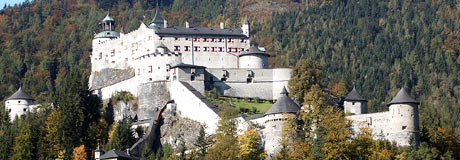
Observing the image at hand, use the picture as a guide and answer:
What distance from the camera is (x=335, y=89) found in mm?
80125

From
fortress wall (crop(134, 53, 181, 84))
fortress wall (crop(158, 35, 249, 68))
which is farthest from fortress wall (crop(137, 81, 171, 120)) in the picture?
fortress wall (crop(158, 35, 249, 68))

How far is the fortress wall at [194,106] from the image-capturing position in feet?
232

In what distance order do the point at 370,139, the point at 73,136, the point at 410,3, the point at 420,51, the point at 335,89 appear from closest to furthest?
the point at 370,139 < the point at 73,136 < the point at 335,89 < the point at 420,51 < the point at 410,3

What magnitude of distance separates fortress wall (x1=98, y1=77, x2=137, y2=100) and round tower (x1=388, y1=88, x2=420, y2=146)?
85.7ft

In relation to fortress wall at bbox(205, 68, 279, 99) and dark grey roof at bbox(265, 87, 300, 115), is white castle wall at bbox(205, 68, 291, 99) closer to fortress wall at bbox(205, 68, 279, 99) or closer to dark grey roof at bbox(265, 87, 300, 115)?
fortress wall at bbox(205, 68, 279, 99)

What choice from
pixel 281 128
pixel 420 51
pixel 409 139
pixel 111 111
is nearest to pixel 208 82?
pixel 111 111

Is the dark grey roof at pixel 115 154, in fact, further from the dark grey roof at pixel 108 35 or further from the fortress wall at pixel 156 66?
the dark grey roof at pixel 108 35

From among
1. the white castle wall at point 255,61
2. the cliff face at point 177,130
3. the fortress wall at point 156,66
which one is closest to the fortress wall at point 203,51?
the white castle wall at point 255,61

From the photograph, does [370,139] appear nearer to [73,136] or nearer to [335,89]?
[335,89]

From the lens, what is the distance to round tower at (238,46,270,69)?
271 ft

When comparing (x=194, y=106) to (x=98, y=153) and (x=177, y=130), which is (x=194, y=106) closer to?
(x=177, y=130)

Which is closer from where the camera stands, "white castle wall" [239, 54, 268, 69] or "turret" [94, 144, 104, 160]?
"turret" [94, 144, 104, 160]

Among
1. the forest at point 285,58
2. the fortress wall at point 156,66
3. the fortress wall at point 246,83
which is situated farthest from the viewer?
the fortress wall at point 246,83

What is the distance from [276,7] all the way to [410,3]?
26213mm
